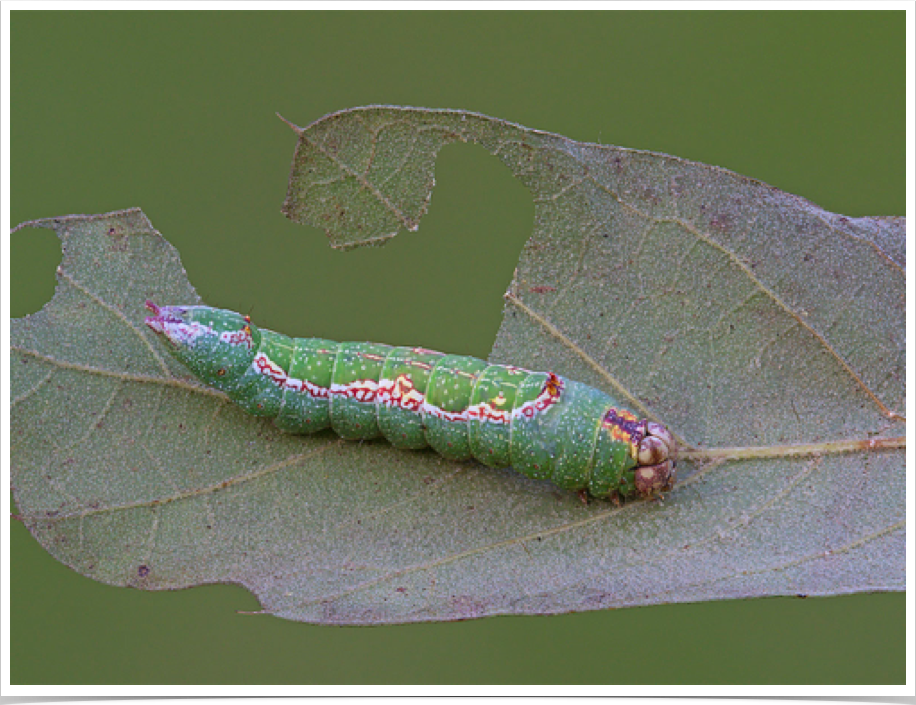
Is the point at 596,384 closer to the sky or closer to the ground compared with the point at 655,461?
closer to the sky

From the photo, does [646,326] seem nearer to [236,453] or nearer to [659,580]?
[659,580]

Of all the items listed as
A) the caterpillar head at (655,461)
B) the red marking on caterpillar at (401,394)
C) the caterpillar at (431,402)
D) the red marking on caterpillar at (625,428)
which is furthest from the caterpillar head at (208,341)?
the caterpillar head at (655,461)

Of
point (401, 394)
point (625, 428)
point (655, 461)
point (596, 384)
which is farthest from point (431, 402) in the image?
point (655, 461)

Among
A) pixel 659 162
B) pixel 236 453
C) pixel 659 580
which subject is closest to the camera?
pixel 659 580

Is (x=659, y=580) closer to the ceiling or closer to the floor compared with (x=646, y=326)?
closer to the floor

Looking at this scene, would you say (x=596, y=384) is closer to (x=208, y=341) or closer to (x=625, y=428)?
(x=625, y=428)

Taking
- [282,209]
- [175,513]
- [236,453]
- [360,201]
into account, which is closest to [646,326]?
[360,201]

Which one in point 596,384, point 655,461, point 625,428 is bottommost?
point 655,461

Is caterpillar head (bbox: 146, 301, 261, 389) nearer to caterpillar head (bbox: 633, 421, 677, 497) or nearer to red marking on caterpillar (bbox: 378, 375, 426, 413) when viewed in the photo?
red marking on caterpillar (bbox: 378, 375, 426, 413)

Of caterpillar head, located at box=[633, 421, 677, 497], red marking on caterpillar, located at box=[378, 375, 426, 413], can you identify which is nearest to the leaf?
caterpillar head, located at box=[633, 421, 677, 497]
